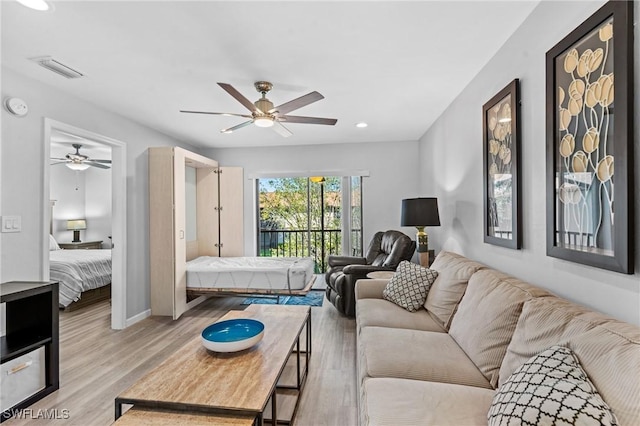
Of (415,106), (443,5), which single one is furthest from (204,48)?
(415,106)

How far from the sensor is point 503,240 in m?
2.28

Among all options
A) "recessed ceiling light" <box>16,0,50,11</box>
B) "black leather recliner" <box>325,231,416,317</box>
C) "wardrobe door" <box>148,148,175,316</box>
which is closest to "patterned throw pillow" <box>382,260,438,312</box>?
"black leather recliner" <box>325,231,416,317</box>

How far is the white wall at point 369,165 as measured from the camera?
543cm

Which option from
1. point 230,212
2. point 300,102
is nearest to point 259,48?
point 300,102

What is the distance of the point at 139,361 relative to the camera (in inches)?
114

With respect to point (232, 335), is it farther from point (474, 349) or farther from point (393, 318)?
point (474, 349)

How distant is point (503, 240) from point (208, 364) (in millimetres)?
2085

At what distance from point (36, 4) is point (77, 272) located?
3.95 metres

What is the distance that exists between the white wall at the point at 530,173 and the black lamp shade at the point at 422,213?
0.72ft

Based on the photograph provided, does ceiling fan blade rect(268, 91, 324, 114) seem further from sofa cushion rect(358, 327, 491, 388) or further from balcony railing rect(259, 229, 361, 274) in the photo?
balcony railing rect(259, 229, 361, 274)

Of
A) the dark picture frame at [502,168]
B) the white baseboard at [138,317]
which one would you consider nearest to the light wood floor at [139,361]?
the white baseboard at [138,317]

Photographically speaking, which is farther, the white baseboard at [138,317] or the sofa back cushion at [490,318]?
the white baseboard at [138,317]

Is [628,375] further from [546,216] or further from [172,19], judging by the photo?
[172,19]

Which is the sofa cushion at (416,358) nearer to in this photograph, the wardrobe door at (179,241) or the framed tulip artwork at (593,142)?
the framed tulip artwork at (593,142)
